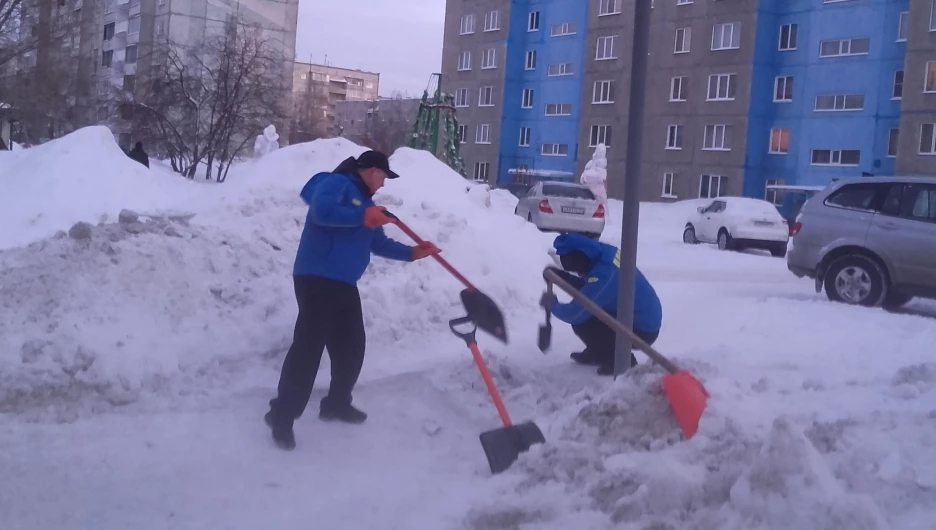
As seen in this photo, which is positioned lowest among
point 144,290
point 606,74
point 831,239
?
point 144,290

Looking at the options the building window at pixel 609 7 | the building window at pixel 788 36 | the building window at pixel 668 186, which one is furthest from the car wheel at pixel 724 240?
the building window at pixel 609 7

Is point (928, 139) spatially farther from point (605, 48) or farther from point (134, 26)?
point (134, 26)

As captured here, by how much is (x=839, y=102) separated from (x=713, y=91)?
613 centimetres

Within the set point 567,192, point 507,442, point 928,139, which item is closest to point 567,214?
point 567,192

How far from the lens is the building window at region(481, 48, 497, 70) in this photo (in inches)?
2110

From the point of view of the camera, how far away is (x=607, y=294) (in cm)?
623

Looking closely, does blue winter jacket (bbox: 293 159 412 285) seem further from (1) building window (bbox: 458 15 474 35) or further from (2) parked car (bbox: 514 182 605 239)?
(1) building window (bbox: 458 15 474 35)

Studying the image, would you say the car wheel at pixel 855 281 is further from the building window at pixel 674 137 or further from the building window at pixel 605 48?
the building window at pixel 605 48

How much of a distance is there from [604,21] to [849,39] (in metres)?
13.6

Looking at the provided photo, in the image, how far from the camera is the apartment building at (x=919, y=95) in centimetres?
3516

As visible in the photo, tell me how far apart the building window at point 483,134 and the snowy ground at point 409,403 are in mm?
44867

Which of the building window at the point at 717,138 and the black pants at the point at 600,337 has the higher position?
the building window at the point at 717,138

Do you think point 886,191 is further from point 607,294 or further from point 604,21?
point 604,21

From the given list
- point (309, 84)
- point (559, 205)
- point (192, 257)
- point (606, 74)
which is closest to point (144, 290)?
point (192, 257)
